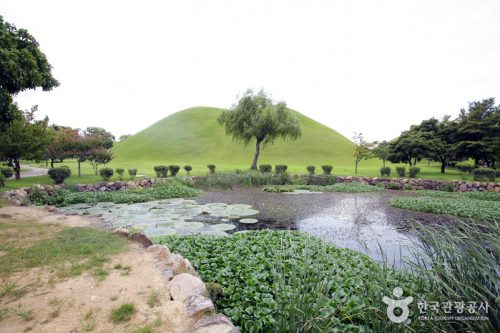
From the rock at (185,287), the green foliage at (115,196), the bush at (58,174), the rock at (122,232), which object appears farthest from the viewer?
the bush at (58,174)

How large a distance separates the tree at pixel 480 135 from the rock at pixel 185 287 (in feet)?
82.9

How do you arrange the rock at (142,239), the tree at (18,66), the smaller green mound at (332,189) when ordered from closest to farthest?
the rock at (142,239), the tree at (18,66), the smaller green mound at (332,189)

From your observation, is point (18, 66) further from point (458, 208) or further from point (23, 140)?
point (458, 208)

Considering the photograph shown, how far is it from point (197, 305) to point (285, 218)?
20.8 ft

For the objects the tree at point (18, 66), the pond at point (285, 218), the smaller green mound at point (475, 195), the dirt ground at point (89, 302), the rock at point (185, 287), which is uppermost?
the tree at point (18, 66)

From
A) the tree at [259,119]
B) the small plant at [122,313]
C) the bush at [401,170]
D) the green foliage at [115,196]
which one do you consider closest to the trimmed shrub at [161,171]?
the green foliage at [115,196]

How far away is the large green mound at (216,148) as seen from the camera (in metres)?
36.9

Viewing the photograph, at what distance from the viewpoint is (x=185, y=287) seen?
3330 mm

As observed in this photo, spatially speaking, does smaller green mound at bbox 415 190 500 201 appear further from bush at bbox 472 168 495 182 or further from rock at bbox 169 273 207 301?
rock at bbox 169 273 207 301

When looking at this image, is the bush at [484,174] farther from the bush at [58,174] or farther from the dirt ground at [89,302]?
the bush at [58,174]

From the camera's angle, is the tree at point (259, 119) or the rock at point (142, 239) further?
the tree at point (259, 119)

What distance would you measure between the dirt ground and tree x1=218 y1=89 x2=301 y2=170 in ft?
63.7

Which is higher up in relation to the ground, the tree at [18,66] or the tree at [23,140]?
the tree at [18,66]

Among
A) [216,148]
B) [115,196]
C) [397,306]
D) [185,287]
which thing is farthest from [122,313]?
[216,148]
